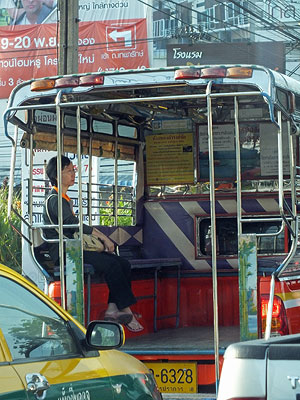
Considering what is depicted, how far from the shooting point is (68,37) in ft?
48.1

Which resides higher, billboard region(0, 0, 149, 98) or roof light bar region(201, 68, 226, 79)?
billboard region(0, 0, 149, 98)

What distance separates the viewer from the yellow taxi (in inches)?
178

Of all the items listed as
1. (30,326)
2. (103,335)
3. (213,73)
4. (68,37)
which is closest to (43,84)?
(213,73)

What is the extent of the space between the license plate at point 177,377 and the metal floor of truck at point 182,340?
0.11 m

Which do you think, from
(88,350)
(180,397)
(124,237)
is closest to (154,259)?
(124,237)

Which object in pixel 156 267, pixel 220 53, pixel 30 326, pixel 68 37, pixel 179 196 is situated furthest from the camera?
pixel 220 53

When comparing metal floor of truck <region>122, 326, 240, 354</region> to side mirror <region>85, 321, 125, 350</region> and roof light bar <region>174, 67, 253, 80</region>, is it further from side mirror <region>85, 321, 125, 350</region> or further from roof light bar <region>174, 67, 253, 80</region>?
side mirror <region>85, 321, 125, 350</region>

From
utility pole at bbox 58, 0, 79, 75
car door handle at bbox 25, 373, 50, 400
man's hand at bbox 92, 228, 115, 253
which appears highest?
utility pole at bbox 58, 0, 79, 75

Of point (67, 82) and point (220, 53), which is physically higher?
point (220, 53)

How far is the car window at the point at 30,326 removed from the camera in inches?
184

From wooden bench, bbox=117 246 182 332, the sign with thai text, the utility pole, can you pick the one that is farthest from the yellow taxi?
the utility pole

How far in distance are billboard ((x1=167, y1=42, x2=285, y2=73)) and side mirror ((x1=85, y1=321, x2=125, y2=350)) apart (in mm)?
33970

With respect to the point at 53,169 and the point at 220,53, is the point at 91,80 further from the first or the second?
the point at 220,53

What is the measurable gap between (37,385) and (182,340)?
13.0 ft
